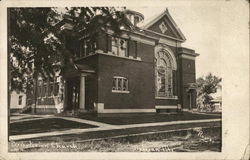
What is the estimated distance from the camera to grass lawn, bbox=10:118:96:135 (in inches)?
232

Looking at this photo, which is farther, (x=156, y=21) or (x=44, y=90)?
(x=44, y=90)

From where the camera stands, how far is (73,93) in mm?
6406

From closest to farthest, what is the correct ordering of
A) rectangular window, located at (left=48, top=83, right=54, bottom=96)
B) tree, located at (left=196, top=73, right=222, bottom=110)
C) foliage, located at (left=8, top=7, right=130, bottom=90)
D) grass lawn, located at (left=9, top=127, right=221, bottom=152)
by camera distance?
grass lawn, located at (left=9, top=127, right=221, bottom=152) < tree, located at (left=196, top=73, right=222, bottom=110) < foliage, located at (left=8, top=7, right=130, bottom=90) < rectangular window, located at (left=48, top=83, right=54, bottom=96)

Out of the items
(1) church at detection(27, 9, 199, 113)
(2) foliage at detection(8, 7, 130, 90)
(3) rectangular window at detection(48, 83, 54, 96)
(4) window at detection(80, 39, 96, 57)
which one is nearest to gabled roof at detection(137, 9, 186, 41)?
(1) church at detection(27, 9, 199, 113)

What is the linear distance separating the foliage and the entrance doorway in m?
0.42

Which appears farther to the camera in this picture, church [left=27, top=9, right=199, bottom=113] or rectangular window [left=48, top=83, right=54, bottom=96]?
rectangular window [left=48, top=83, right=54, bottom=96]

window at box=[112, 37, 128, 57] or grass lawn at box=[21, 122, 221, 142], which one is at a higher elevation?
window at box=[112, 37, 128, 57]

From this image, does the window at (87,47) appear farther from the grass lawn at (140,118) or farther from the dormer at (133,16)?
the grass lawn at (140,118)

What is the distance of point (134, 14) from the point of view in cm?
578

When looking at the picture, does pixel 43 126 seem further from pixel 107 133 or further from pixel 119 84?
pixel 119 84

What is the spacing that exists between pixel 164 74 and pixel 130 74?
29.3 inches

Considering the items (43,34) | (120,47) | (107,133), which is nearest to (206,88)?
(120,47)

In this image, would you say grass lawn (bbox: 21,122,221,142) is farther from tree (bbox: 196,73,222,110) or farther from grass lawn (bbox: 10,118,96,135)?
tree (bbox: 196,73,222,110)

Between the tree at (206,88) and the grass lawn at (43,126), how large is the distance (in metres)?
2.31
